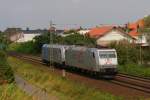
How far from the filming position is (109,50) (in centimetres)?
3897

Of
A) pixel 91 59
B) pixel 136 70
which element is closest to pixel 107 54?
pixel 91 59

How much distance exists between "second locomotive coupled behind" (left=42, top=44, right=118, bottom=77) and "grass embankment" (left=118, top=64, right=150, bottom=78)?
13.8ft

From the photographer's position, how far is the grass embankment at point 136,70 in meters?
42.0

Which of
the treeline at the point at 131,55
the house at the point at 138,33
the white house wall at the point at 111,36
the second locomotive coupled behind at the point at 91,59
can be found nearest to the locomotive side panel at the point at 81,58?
the second locomotive coupled behind at the point at 91,59

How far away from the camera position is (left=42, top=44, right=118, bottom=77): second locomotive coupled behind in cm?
3769

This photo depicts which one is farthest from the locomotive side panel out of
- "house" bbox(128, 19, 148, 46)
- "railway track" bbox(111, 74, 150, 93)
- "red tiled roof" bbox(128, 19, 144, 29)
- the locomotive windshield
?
"red tiled roof" bbox(128, 19, 144, 29)

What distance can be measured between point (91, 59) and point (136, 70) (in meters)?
7.28

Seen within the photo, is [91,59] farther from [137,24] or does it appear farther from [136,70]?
[137,24]

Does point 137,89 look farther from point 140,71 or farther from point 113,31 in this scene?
point 113,31

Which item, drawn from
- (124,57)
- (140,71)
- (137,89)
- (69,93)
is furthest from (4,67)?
(124,57)

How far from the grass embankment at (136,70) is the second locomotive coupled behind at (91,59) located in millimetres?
4213

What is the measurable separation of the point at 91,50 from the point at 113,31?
164 ft

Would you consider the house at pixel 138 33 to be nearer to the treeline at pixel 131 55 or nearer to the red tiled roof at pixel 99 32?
the red tiled roof at pixel 99 32

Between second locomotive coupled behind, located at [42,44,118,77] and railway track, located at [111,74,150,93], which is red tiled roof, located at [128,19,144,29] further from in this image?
railway track, located at [111,74,150,93]
